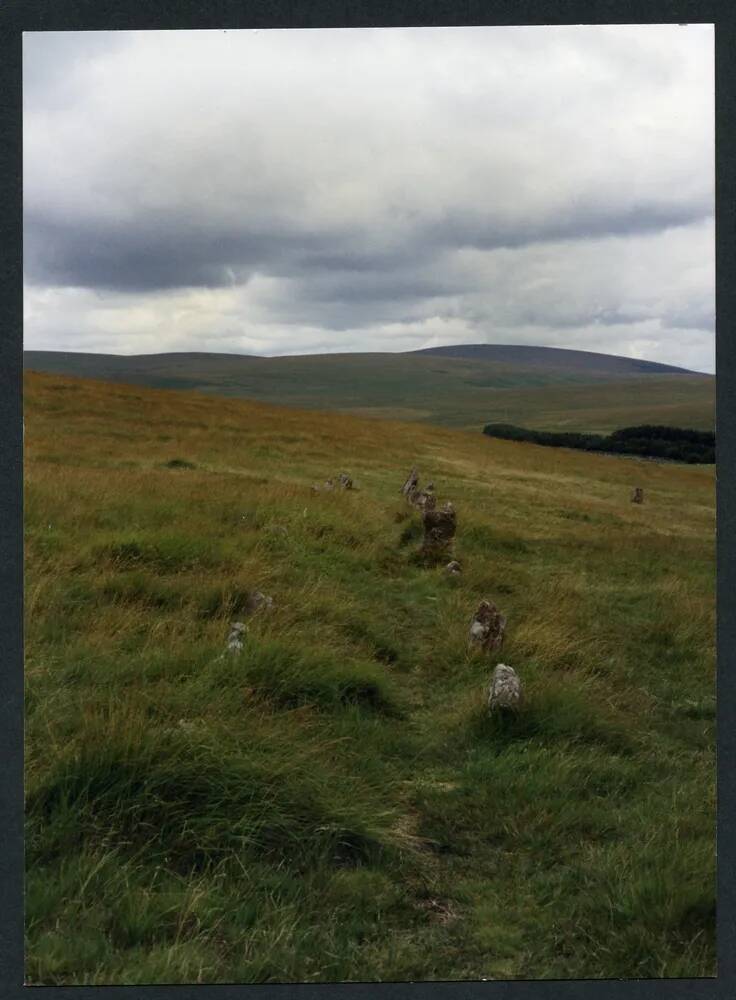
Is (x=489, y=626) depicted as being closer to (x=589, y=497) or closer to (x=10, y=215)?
(x=10, y=215)

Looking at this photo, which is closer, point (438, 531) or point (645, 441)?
point (438, 531)

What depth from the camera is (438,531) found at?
750 cm

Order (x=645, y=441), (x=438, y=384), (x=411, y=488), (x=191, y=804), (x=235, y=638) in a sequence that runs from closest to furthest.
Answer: (x=191, y=804) → (x=235, y=638) → (x=645, y=441) → (x=411, y=488) → (x=438, y=384)

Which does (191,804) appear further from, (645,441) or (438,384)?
(438,384)

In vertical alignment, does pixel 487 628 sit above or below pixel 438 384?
below

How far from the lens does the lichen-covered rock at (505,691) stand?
13.8ft

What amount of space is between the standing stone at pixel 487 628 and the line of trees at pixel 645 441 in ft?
9.57

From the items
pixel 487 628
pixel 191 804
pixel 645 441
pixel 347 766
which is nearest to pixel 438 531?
pixel 487 628

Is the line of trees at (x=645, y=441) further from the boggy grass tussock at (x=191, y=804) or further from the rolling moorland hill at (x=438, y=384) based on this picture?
the boggy grass tussock at (x=191, y=804)

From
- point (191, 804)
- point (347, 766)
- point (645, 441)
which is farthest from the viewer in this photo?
point (645, 441)

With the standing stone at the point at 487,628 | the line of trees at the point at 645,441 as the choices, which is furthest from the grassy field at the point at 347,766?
the line of trees at the point at 645,441

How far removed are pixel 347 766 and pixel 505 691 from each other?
1062 millimetres

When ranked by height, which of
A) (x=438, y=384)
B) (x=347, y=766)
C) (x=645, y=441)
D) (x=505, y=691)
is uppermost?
(x=438, y=384)

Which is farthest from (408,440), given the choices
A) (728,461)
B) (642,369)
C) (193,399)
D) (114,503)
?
(728,461)
